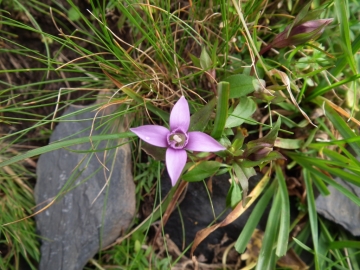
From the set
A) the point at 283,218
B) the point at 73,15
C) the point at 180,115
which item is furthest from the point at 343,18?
the point at 73,15

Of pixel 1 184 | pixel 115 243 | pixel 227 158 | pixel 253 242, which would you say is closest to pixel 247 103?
pixel 227 158

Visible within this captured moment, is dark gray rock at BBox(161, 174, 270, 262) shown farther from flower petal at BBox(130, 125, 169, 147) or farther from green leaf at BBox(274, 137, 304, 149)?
flower petal at BBox(130, 125, 169, 147)

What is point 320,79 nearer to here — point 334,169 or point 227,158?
point 334,169

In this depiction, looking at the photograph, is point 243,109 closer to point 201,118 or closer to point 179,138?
point 201,118

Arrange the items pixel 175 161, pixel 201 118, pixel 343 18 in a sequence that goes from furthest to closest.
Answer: pixel 343 18, pixel 201 118, pixel 175 161

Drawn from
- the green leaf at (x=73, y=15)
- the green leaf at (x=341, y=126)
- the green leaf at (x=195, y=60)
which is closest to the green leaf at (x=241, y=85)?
the green leaf at (x=195, y=60)

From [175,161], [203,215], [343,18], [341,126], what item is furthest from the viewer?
[203,215]
